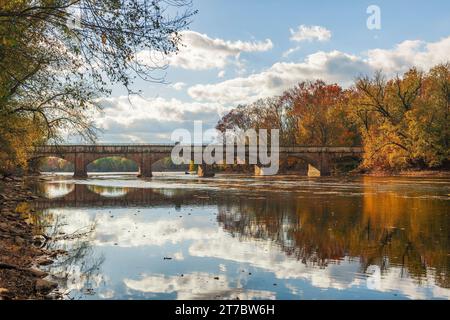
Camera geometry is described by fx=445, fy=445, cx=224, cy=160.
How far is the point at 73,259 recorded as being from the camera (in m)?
12.1

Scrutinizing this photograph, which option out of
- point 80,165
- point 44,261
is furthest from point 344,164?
point 44,261

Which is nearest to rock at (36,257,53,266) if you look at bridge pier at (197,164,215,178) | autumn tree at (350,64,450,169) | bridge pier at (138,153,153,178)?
autumn tree at (350,64,450,169)

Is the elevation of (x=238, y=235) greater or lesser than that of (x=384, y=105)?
lesser

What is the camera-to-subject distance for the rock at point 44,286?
28.6 feet

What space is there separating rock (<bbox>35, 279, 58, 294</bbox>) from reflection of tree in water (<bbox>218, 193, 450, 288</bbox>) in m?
6.11

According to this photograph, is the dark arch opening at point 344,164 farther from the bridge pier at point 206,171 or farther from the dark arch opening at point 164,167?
the dark arch opening at point 164,167

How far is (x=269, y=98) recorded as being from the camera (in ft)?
315

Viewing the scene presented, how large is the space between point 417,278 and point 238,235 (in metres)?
7.19

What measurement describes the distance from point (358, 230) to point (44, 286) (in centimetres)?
1157

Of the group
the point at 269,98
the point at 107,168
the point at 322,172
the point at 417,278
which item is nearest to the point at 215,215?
the point at 417,278

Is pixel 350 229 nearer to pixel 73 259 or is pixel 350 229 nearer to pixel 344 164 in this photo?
pixel 73 259

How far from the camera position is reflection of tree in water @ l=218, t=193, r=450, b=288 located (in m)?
11.7

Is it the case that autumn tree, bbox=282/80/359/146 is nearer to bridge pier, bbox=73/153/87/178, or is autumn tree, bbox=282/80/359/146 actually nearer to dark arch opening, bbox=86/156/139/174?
bridge pier, bbox=73/153/87/178

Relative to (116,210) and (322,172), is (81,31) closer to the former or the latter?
→ (116,210)
